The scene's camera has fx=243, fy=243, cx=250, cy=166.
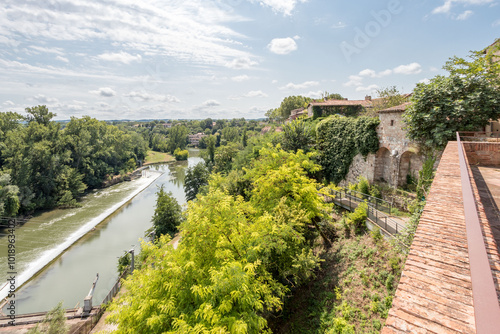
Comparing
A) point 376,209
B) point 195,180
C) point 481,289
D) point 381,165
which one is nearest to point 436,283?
point 481,289

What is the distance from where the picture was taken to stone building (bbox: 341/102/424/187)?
44.6ft

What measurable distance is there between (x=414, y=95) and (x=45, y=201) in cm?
3928

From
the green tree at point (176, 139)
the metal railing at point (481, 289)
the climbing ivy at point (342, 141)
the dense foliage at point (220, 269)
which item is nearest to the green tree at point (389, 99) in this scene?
the climbing ivy at point (342, 141)

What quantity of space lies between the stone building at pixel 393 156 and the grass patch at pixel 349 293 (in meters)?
5.43

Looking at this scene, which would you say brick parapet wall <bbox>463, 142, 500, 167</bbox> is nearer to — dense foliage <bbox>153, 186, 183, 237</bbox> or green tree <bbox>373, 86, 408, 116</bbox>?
green tree <bbox>373, 86, 408, 116</bbox>

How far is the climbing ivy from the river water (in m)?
15.1

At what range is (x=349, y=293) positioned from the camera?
8961 mm

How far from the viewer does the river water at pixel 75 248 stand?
15.7m

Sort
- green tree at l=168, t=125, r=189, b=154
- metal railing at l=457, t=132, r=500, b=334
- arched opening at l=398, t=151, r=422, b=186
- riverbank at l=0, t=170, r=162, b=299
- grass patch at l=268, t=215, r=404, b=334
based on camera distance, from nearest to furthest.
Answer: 1. metal railing at l=457, t=132, r=500, b=334
2. grass patch at l=268, t=215, r=404, b=334
3. arched opening at l=398, t=151, r=422, b=186
4. riverbank at l=0, t=170, r=162, b=299
5. green tree at l=168, t=125, r=189, b=154

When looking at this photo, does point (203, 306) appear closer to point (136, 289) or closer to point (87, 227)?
point (136, 289)

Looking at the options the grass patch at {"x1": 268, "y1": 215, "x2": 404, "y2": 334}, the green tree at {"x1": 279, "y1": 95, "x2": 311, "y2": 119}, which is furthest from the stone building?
the green tree at {"x1": 279, "y1": 95, "x2": 311, "y2": 119}

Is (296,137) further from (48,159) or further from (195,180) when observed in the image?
(48,159)

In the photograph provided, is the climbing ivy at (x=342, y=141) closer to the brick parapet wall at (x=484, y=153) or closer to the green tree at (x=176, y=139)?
the brick parapet wall at (x=484, y=153)

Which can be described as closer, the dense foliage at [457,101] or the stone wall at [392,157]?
the dense foliage at [457,101]
